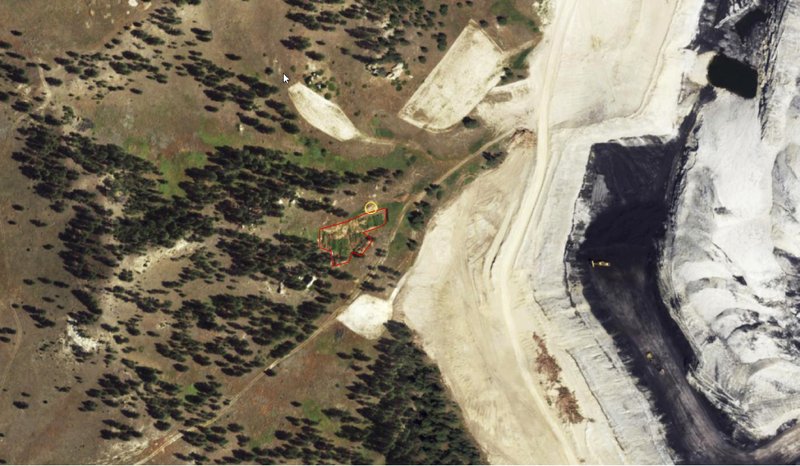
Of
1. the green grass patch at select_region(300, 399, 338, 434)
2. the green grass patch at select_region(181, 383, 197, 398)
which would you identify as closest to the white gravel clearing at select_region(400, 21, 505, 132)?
the green grass patch at select_region(300, 399, 338, 434)

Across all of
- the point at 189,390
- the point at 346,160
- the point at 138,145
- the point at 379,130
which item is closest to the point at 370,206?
the point at 346,160

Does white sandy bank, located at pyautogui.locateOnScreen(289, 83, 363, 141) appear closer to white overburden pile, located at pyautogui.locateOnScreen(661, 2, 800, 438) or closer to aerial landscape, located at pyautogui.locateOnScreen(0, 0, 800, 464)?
aerial landscape, located at pyautogui.locateOnScreen(0, 0, 800, 464)

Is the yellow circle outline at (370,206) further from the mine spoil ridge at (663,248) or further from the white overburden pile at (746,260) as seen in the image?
the white overburden pile at (746,260)

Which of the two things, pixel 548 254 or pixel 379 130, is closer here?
pixel 379 130

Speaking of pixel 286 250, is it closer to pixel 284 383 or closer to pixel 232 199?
pixel 232 199

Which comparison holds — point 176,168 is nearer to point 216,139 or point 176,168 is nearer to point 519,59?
point 216,139

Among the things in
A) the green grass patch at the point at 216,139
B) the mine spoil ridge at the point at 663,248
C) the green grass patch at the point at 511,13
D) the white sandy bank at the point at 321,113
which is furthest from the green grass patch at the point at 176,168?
the mine spoil ridge at the point at 663,248

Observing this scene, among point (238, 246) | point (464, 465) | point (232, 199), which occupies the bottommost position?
point (464, 465)

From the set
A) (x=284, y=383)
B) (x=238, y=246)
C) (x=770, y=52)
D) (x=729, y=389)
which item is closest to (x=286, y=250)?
(x=238, y=246)
